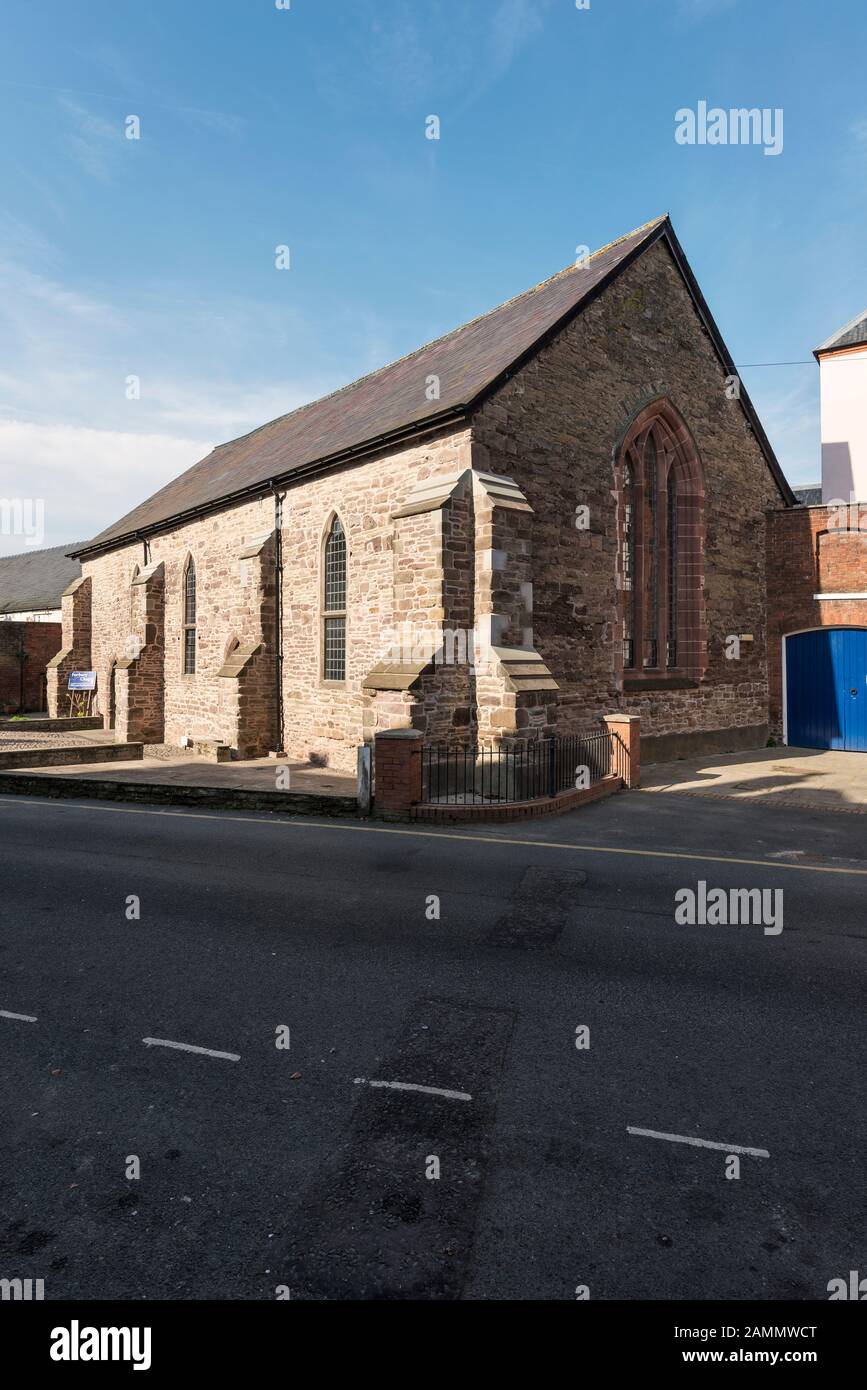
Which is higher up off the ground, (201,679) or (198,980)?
(201,679)

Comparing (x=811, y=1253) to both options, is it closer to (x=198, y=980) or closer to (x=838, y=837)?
(x=198, y=980)

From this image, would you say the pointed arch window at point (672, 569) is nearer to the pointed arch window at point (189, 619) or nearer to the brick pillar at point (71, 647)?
the pointed arch window at point (189, 619)

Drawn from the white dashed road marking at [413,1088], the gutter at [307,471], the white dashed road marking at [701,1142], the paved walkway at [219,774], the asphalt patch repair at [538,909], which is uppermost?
the gutter at [307,471]

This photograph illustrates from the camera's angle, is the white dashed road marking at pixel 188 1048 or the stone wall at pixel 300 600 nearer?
the white dashed road marking at pixel 188 1048

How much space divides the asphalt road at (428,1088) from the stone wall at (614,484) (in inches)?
321

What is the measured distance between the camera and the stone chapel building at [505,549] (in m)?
12.8

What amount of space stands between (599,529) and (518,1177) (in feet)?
46.7

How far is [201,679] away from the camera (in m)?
21.3

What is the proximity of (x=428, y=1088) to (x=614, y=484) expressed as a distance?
14.5 meters

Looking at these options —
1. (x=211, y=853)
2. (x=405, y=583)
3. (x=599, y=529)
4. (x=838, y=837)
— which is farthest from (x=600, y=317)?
(x=211, y=853)

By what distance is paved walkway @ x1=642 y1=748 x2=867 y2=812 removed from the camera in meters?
12.8

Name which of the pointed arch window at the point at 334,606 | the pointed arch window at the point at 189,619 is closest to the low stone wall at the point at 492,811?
the pointed arch window at the point at 334,606

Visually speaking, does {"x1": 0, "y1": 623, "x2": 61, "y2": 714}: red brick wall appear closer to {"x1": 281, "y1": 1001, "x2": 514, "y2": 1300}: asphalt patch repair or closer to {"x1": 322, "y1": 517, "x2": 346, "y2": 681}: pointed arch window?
{"x1": 322, "y1": 517, "x2": 346, "y2": 681}: pointed arch window
